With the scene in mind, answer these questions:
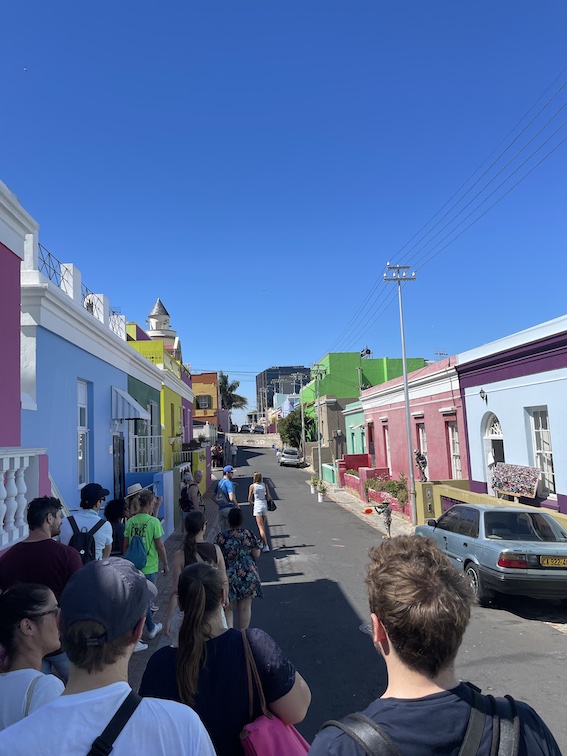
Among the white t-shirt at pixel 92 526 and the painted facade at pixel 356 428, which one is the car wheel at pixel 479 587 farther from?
the painted facade at pixel 356 428

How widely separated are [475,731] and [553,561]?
6.26 metres

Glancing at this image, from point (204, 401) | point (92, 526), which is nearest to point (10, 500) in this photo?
point (92, 526)

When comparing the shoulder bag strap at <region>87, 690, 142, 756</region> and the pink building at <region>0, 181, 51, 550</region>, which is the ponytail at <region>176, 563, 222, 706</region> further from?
the pink building at <region>0, 181, 51, 550</region>

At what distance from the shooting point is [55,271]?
7480 mm

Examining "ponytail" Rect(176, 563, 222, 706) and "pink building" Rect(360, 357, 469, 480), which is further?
"pink building" Rect(360, 357, 469, 480)

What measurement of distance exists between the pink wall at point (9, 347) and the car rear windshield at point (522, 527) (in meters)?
6.46

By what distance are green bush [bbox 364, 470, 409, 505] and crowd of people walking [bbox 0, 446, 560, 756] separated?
1473cm

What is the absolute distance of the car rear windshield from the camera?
7.32 meters

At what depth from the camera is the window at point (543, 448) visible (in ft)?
35.2

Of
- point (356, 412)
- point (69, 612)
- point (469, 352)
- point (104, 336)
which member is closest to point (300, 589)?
point (104, 336)

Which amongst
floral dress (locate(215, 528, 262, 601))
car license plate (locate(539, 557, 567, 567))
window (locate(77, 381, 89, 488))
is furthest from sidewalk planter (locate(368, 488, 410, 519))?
floral dress (locate(215, 528, 262, 601))

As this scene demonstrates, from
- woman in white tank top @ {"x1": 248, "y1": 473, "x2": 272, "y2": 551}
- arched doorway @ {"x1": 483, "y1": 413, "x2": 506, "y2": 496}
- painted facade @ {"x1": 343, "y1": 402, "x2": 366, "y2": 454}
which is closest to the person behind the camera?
woman in white tank top @ {"x1": 248, "y1": 473, "x2": 272, "y2": 551}

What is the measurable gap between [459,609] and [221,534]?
4.28 metres

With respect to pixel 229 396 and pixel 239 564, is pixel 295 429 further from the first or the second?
pixel 239 564
